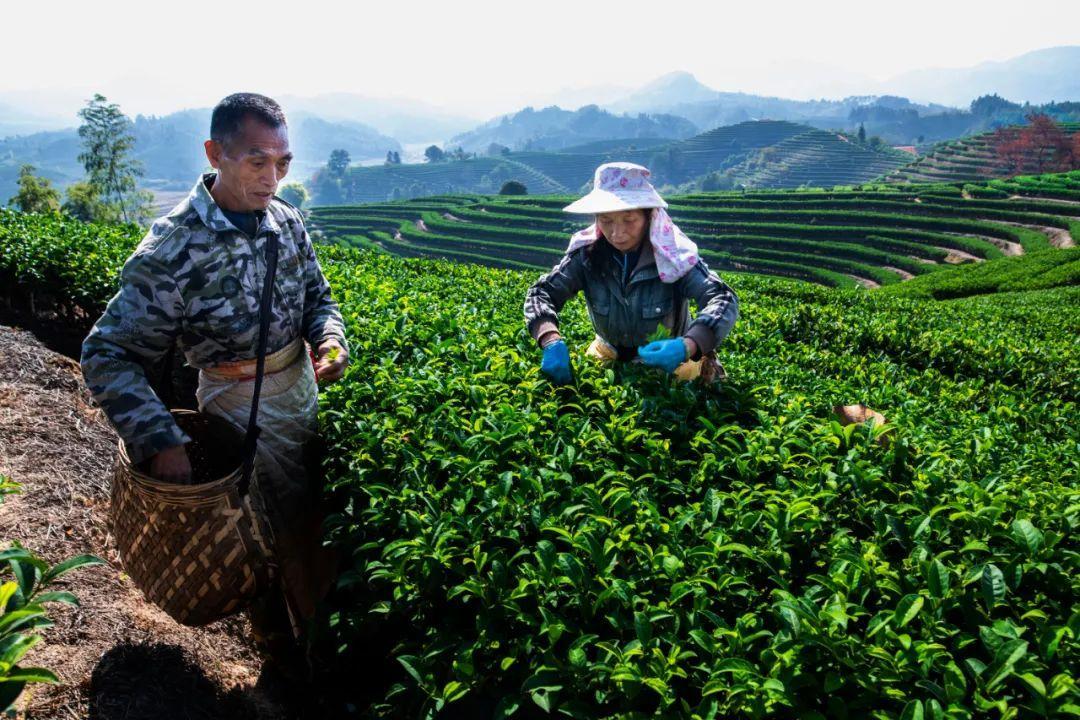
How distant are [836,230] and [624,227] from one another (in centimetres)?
3937

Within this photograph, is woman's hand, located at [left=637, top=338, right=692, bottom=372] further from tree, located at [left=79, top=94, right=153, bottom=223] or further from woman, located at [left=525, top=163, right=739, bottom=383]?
tree, located at [left=79, top=94, right=153, bottom=223]

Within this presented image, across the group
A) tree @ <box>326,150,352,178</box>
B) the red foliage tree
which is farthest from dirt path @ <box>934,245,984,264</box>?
tree @ <box>326,150,352,178</box>

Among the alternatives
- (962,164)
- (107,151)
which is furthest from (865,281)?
(962,164)

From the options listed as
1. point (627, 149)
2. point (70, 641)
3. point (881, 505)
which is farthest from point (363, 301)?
point (627, 149)

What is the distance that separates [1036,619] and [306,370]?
257 cm

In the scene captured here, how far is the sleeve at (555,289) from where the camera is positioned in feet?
10.7

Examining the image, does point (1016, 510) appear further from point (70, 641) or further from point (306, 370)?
point (70, 641)

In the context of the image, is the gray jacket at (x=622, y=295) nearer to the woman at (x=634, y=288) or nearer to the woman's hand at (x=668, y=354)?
the woman at (x=634, y=288)

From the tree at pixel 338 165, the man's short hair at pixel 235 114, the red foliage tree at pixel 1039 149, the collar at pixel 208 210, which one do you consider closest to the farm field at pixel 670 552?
the collar at pixel 208 210

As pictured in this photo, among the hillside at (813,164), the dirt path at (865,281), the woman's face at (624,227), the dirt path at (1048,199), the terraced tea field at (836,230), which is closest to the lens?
the woman's face at (624,227)

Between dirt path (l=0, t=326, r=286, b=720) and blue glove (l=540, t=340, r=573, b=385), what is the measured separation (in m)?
1.77

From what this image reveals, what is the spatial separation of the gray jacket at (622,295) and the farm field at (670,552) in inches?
13.1

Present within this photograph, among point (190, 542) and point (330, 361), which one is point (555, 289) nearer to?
point (330, 361)

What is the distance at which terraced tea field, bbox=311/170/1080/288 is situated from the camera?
33.2 meters
